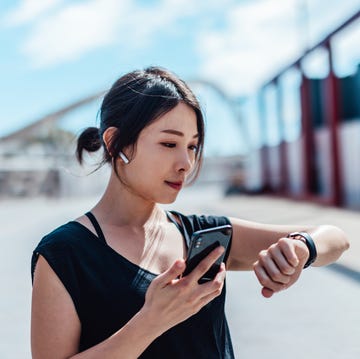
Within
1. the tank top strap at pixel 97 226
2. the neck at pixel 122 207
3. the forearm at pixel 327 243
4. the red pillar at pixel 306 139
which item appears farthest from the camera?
the red pillar at pixel 306 139

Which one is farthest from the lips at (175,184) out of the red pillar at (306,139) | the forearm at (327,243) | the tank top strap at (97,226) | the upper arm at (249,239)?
the red pillar at (306,139)

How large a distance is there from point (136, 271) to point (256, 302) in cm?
355

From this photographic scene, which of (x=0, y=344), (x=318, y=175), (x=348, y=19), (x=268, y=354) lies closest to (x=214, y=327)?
(x=268, y=354)

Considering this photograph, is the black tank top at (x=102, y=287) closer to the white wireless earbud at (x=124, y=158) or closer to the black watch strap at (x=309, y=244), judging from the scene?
the white wireless earbud at (x=124, y=158)

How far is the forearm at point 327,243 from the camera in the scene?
1.61m

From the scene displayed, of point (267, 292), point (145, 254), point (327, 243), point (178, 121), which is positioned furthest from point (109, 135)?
point (327, 243)

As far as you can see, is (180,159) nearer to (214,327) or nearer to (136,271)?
(136,271)

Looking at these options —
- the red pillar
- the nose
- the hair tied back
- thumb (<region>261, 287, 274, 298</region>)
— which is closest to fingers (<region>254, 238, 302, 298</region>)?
thumb (<region>261, 287, 274, 298</region>)

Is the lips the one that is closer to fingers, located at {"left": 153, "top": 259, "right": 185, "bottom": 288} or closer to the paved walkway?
fingers, located at {"left": 153, "top": 259, "right": 185, "bottom": 288}

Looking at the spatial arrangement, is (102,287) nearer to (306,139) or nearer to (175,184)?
(175,184)

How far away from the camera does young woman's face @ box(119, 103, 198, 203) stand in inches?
55.8

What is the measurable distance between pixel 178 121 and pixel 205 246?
0.38 m

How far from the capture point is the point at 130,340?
1.16 m

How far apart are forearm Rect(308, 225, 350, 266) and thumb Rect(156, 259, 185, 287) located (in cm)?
61
